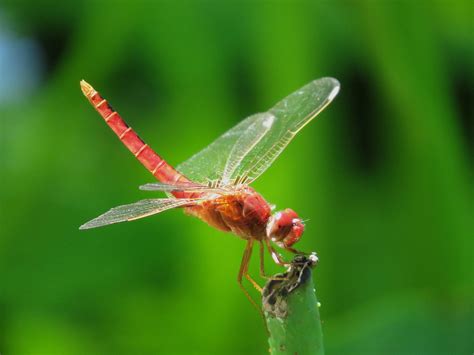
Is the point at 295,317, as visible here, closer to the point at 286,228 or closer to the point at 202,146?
the point at 286,228

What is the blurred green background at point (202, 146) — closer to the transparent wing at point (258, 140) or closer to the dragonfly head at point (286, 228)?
the transparent wing at point (258, 140)

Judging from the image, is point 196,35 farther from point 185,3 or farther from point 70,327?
point 70,327

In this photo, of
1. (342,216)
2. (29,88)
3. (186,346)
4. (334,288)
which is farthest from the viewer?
(29,88)

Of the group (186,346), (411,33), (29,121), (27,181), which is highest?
(29,121)

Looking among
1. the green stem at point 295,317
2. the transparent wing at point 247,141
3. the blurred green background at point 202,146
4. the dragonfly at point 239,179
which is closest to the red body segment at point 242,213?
the dragonfly at point 239,179

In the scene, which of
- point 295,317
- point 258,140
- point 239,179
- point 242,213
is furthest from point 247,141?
point 295,317

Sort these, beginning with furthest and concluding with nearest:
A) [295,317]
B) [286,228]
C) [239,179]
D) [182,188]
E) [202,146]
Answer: [202,146]
[239,179]
[182,188]
[286,228]
[295,317]

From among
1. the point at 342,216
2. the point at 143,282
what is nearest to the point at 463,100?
the point at 342,216
